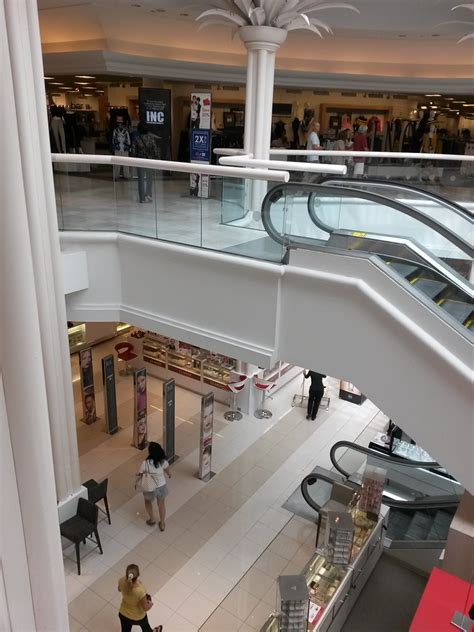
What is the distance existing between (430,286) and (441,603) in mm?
3174

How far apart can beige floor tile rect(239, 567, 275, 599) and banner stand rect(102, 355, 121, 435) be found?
417 centimetres

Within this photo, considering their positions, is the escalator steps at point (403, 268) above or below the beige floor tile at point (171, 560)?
above

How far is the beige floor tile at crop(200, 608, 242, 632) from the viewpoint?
5.92 m

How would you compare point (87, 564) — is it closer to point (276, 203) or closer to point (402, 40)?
point (276, 203)

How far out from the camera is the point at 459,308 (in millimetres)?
4719

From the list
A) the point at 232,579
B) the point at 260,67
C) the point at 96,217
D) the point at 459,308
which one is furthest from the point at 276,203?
the point at 232,579

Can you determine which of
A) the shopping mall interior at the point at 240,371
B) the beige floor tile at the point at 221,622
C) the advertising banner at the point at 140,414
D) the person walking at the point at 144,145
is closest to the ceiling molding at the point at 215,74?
the shopping mall interior at the point at 240,371

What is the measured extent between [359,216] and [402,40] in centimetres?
1185

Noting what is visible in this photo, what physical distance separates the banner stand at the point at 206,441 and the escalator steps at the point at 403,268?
14.6ft

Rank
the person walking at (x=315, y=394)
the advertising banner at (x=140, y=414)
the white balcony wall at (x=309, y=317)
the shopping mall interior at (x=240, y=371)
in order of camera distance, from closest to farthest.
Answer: the shopping mall interior at (x=240, y=371) < the white balcony wall at (x=309, y=317) < the advertising banner at (x=140, y=414) < the person walking at (x=315, y=394)

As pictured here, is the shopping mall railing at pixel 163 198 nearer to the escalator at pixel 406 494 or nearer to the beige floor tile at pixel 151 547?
the escalator at pixel 406 494

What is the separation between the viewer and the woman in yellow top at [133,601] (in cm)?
545

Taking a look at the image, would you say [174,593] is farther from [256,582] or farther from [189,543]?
[256,582]

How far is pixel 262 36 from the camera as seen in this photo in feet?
25.8
